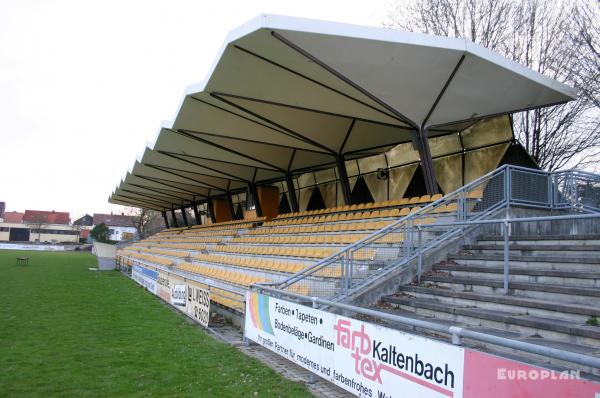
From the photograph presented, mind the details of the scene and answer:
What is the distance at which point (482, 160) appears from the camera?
16.4m

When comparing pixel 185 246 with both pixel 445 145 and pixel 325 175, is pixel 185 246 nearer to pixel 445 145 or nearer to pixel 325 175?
pixel 325 175

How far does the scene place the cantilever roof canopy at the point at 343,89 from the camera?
10570mm

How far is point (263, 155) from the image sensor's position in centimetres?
2270

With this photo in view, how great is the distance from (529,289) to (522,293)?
0.53ft

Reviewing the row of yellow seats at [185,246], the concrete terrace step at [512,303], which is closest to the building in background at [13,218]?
the row of yellow seats at [185,246]

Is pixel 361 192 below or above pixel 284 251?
above

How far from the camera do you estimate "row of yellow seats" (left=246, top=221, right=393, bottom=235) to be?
12677 millimetres

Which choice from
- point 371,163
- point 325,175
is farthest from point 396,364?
point 325,175

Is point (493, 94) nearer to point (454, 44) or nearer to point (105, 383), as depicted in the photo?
point (454, 44)

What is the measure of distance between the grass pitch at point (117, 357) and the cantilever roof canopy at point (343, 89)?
6.62 meters

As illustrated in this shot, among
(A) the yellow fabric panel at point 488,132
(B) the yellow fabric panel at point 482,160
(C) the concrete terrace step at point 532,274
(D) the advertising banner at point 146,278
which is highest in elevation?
(A) the yellow fabric panel at point 488,132

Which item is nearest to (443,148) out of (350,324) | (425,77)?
(425,77)

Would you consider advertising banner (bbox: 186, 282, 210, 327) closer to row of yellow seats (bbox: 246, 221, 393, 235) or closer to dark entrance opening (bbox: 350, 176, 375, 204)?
row of yellow seats (bbox: 246, 221, 393, 235)

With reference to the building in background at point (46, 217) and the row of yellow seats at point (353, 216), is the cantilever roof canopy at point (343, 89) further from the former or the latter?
the building in background at point (46, 217)
